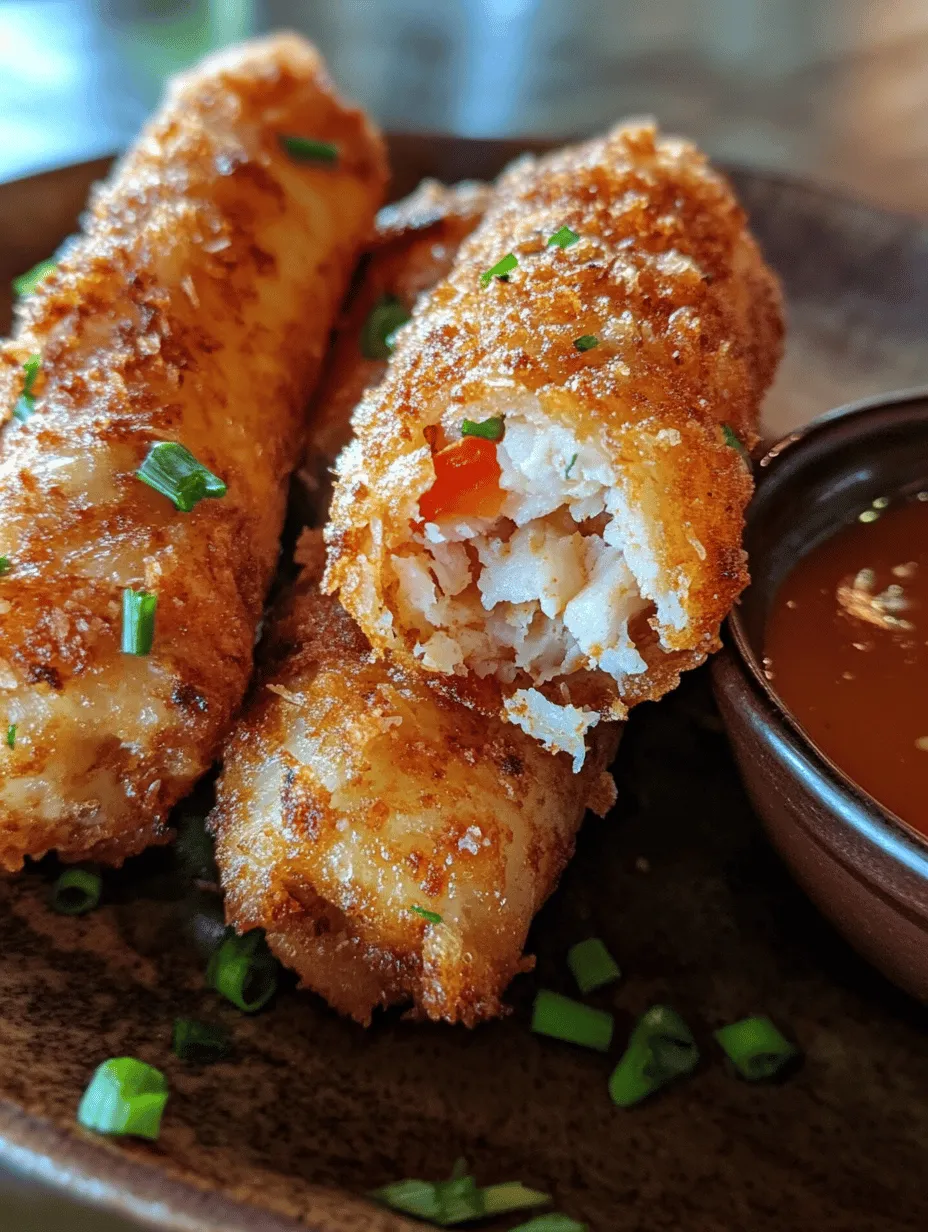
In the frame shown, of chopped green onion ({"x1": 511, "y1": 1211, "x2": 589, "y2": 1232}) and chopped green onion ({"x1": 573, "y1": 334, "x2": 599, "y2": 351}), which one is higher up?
chopped green onion ({"x1": 573, "y1": 334, "x2": 599, "y2": 351})

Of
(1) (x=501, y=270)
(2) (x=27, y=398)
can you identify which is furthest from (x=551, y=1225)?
(2) (x=27, y=398)

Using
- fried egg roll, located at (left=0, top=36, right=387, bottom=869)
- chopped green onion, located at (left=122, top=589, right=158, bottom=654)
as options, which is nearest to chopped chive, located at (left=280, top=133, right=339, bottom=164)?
fried egg roll, located at (left=0, top=36, right=387, bottom=869)

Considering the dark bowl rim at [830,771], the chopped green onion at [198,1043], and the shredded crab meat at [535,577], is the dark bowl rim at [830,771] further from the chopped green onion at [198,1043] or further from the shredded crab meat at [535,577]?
the chopped green onion at [198,1043]

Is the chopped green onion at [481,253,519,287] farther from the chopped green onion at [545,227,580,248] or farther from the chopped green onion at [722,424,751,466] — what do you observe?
the chopped green onion at [722,424,751,466]

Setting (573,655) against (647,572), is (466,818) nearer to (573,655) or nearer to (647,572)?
(573,655)

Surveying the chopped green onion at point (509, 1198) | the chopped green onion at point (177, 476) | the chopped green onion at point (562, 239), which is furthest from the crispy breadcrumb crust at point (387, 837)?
the chopped green onion at point (562, 239)
